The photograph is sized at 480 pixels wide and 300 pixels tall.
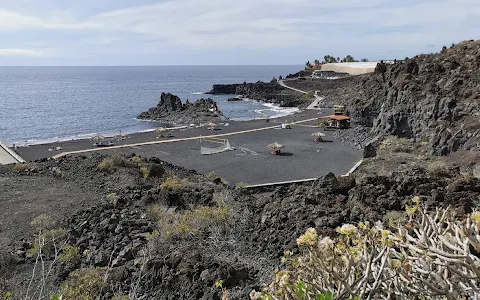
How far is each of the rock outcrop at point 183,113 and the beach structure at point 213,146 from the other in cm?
1484

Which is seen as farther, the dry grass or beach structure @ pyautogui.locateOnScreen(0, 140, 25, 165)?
beach structure @ pyautogui.locateOnScreen(0, 140, 25, 165)

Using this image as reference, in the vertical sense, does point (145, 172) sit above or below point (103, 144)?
above

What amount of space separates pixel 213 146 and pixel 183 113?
24.7 m

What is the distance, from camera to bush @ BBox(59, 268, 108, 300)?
6.98 meters

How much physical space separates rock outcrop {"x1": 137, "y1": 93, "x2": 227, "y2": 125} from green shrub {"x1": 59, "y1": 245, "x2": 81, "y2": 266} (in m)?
36.9

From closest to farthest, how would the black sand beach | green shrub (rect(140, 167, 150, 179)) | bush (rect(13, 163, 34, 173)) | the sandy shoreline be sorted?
green shrub (rect(140, 167, 150, 179)) → bush (rect(13, 163, 34, 173)) → the black sand beach → the sandy shoreline

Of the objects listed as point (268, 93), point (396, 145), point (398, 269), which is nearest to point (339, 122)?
point (396, 145)

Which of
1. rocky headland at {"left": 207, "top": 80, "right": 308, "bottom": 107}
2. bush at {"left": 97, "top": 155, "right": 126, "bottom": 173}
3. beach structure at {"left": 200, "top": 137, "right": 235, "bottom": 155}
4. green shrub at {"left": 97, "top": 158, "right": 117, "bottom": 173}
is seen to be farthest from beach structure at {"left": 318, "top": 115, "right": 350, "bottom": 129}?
rocky headland at {"left": 207, "top": 80, "right": 308, "bottom": 107}

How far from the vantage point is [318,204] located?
1105 centimetres

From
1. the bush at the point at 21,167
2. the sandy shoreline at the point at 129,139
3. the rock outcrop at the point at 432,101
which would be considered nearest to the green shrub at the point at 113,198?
the bush at the point at 21,167

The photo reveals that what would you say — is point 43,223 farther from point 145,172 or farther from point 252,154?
point 252,154

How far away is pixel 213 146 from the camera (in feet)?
98.2

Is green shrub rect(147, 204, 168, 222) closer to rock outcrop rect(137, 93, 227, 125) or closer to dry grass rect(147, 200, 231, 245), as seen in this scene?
dry grass rect(147, 200, 231, 245)

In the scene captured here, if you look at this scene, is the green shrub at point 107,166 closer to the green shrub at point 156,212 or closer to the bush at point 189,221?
the green shrub at point 156,212
